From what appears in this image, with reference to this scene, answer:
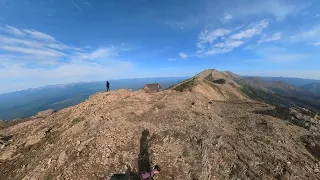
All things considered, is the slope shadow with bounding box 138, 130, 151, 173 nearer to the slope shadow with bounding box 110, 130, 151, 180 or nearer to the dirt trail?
the slope shadow with bounding box 110, 130, 151, 180

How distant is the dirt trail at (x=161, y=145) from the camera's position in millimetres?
27281

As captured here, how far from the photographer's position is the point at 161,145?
3155 centimetres

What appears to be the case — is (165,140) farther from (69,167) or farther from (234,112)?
(234,112)

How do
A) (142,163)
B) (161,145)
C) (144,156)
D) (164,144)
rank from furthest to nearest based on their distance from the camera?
(164,144)
(161,145)
(144,156)
(142,163)

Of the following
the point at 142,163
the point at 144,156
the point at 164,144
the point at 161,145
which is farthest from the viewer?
the point at 164,144

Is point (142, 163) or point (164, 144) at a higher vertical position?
point (164, 144)

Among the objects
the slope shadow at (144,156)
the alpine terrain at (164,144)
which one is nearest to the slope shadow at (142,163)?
the slope shadow at (144,156)

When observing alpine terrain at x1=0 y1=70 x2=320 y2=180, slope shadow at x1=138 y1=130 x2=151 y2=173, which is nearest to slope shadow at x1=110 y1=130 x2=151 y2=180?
slope shadow at x1=138 y1=130 x2=151 y2=173

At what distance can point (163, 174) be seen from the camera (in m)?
26.5

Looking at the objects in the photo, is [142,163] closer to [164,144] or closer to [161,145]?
[161,145]

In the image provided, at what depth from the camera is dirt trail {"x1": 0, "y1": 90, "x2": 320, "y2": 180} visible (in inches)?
1074

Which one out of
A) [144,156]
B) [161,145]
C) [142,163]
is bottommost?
[142,163]

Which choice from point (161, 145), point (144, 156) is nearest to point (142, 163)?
point (144, 156)

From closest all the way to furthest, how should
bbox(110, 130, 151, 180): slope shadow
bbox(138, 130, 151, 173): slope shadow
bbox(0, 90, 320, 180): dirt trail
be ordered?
bbox(110, 130, 151, 180): slope shadow < bbox(0, 90, 320, 180): dirt trail < bbox(138, 130, 151, 173): slope shadow
